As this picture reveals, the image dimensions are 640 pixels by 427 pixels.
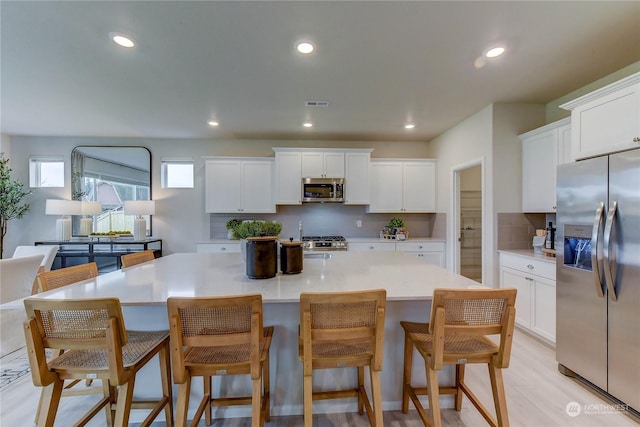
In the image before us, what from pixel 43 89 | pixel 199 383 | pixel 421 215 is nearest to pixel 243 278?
pixel 199 383

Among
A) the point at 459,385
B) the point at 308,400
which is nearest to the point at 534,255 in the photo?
the point at 459,385

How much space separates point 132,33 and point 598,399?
4.22 meters

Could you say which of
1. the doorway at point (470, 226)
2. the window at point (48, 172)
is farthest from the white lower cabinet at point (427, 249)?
the window at point (48, 172)

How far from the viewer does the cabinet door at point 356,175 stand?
4.43m

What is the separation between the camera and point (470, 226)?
466cm

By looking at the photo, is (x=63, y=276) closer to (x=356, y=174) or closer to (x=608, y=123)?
Answer: (x=356, y=174)

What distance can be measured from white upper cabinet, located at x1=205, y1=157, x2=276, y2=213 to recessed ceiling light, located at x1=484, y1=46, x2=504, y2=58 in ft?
10.5

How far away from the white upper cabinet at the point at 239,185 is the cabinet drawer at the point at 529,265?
3.30 metres

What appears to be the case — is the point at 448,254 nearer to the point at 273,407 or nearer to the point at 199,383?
the point at 273,407

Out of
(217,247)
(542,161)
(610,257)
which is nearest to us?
(610,257)

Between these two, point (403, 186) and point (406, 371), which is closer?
point (406, 371)

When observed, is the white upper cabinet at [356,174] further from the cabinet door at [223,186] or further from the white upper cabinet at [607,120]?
the white upper cabinet at [607,120]

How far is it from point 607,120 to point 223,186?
4450 mm

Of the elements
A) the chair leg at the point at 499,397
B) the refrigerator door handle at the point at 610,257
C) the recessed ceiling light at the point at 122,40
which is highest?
the recessed ceiling light at the point at 122,40
